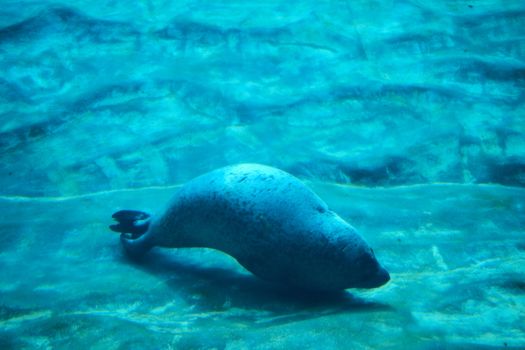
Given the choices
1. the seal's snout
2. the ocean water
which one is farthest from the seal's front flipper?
the seal's snout

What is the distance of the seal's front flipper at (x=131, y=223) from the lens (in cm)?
329

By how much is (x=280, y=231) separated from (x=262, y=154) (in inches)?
76.0

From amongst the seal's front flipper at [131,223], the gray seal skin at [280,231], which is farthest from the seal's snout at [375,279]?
the seal's front flipper at [131,223]

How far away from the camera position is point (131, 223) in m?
3.33

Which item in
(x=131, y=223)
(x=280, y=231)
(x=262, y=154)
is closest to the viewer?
(x=280, y=231)

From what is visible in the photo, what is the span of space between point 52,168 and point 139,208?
3.85 feet

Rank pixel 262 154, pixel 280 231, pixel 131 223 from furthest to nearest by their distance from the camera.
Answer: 1. pixel 262 154
2. pixel 131 223
3. pixel 280 231

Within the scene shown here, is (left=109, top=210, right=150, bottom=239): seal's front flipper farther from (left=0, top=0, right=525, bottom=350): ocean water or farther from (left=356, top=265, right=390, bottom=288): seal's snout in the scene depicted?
(left=356, top=265, right=390, bottom=288): seal's snout

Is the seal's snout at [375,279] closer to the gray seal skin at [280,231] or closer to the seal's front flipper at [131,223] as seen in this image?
the gray seal skin at [280,231]

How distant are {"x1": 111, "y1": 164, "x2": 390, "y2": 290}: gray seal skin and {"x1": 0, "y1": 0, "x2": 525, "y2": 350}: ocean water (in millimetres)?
169

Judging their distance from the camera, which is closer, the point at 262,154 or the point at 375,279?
the point at 375,279

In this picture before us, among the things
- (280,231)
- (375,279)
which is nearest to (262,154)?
(280,231)

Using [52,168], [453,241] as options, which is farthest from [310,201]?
[52,168]

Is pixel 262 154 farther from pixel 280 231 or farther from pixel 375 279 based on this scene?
pixel 375 279
